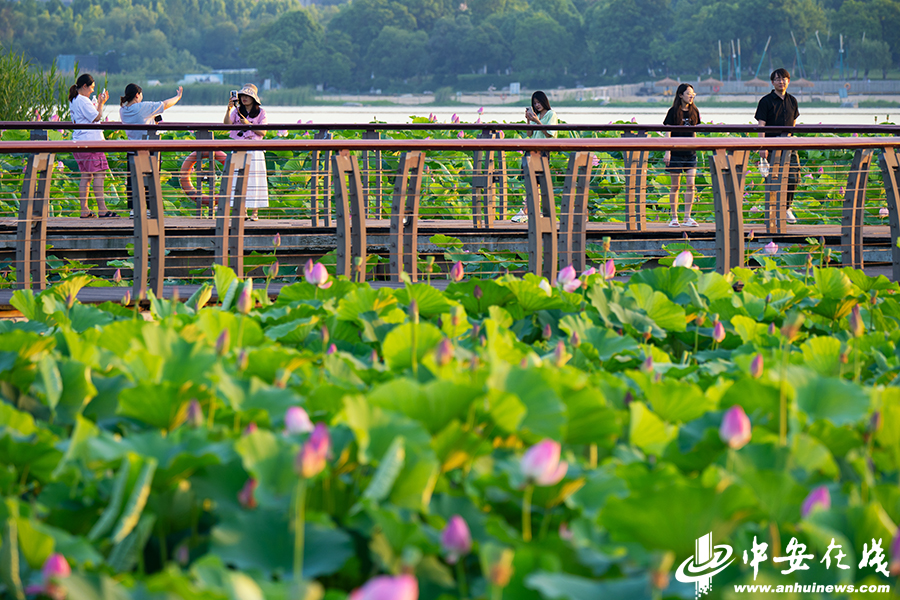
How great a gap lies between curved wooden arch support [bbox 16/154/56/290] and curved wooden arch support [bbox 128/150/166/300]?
592mm

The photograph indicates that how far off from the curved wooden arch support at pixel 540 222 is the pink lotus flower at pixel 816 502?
3978 mm

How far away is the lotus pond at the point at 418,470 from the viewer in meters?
1.32

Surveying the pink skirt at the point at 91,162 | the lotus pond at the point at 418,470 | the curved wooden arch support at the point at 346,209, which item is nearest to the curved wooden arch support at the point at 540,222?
the curved wooden arch support at the point at 346,209

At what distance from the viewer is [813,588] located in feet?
4.32

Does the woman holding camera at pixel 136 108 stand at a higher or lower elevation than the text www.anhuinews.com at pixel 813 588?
higher

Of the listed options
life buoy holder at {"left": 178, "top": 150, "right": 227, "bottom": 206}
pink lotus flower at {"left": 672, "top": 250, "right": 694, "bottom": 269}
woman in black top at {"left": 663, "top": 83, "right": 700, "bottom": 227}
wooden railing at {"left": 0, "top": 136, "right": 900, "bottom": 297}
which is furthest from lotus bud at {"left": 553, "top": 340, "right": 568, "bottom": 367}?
life buoy holder at {"left": 178, "top": 150, "right": 227, "bottom": 206}

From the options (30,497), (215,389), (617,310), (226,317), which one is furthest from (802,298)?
(30,497)

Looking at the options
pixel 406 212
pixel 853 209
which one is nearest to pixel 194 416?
pixel 406 212

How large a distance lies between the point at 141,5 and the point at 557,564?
124 m

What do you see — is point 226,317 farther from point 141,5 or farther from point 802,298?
point 141,5

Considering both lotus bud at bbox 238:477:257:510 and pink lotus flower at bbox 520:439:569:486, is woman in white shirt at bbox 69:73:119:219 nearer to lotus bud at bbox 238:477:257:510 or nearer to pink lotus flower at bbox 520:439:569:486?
lotus bud at bbox 238:477:257:510

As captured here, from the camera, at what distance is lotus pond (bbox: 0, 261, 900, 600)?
4.34 ft

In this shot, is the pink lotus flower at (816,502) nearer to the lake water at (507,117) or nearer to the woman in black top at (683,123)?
the woman in black top at (683,123)

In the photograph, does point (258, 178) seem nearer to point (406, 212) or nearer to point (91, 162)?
point (91, 162)
